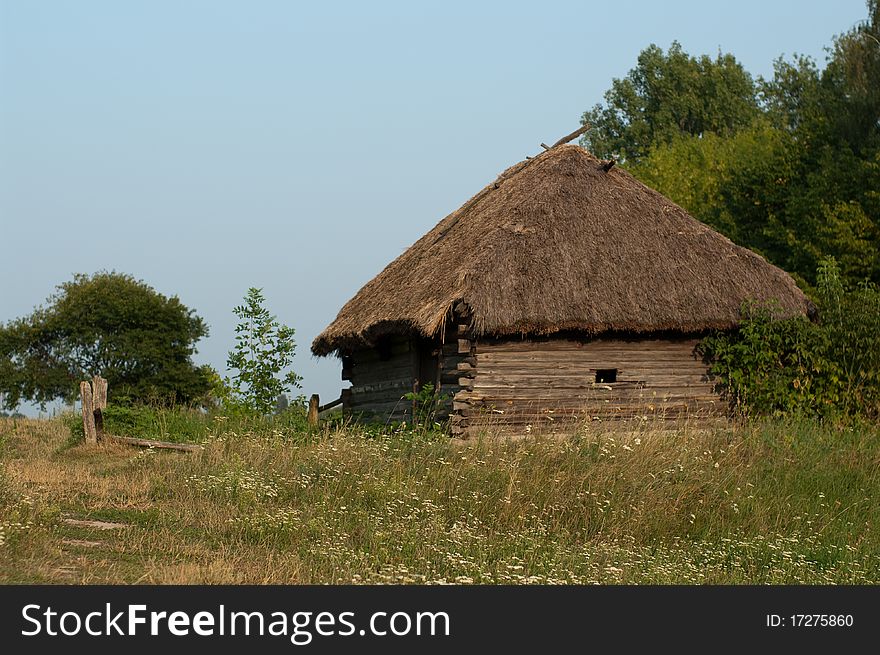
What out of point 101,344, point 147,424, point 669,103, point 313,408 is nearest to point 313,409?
point 313,408

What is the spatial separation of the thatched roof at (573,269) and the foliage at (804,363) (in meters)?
0.42

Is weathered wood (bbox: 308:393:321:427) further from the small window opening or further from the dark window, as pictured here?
the small window opening

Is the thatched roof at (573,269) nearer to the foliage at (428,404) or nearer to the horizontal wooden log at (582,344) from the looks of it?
the horizontal wooden log at (582,344)

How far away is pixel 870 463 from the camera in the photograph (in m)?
11.1

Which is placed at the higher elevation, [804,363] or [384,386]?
[804,363]

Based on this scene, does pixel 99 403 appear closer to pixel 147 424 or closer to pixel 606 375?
pixel 147 424

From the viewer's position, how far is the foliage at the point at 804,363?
14.9 m

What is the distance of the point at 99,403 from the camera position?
1443 centimetres

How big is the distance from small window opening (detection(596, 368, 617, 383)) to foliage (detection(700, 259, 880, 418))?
151cm

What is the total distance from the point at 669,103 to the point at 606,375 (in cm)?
3310

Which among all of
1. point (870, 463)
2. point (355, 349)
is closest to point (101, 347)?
point (355, 349)

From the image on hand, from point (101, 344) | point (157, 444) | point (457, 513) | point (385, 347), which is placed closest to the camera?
point (457, 513)

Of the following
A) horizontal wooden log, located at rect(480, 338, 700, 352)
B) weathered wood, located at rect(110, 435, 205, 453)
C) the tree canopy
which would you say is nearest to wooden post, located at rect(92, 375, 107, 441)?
weathered wood, located at rect(110, 435, 205, 453)

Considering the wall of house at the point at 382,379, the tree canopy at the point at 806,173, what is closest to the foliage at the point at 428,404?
the wall of house at the point at 382,379
